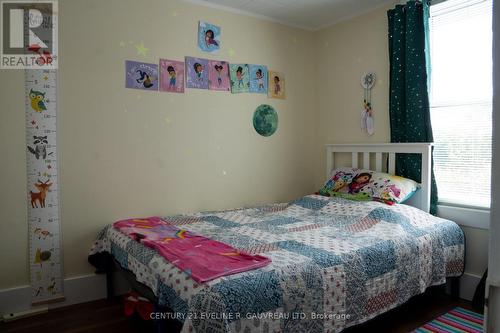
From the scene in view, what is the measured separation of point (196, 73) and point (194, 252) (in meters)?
1.64

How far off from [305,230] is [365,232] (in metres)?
0.35

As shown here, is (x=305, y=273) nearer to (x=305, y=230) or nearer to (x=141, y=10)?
(x=305, y=230)

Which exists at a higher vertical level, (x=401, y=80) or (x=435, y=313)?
(x=401, y=80)

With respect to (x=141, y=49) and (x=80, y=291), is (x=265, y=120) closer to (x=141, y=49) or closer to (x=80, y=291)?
(x=141, y=49)

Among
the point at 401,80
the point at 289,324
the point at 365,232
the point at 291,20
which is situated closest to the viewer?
the point at 289,324

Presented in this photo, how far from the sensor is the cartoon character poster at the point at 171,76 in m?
2.68

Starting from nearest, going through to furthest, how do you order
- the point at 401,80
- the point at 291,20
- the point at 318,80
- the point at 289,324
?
1. the point at 289,324
2. the point at 401,80
3. the point at 291,20
4. the point at 318,80

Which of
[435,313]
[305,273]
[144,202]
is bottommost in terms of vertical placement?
[435,313]

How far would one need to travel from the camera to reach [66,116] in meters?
2.36

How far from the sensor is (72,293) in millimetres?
2416

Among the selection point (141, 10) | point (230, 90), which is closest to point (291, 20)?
point (230, 90)

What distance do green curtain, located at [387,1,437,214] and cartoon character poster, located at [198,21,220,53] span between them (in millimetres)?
1412

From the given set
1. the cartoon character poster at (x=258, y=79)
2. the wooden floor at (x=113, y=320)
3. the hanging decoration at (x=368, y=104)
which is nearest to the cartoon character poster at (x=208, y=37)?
the cartoon character poster at (x=258, y=79)

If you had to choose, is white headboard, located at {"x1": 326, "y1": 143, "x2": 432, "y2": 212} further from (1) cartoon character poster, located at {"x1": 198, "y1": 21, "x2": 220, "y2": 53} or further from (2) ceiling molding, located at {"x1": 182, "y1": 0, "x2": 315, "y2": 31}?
(1) cartoon character poster, located at {"x1": 198, "y1": 21, "x2": 220, "y2": 53}
